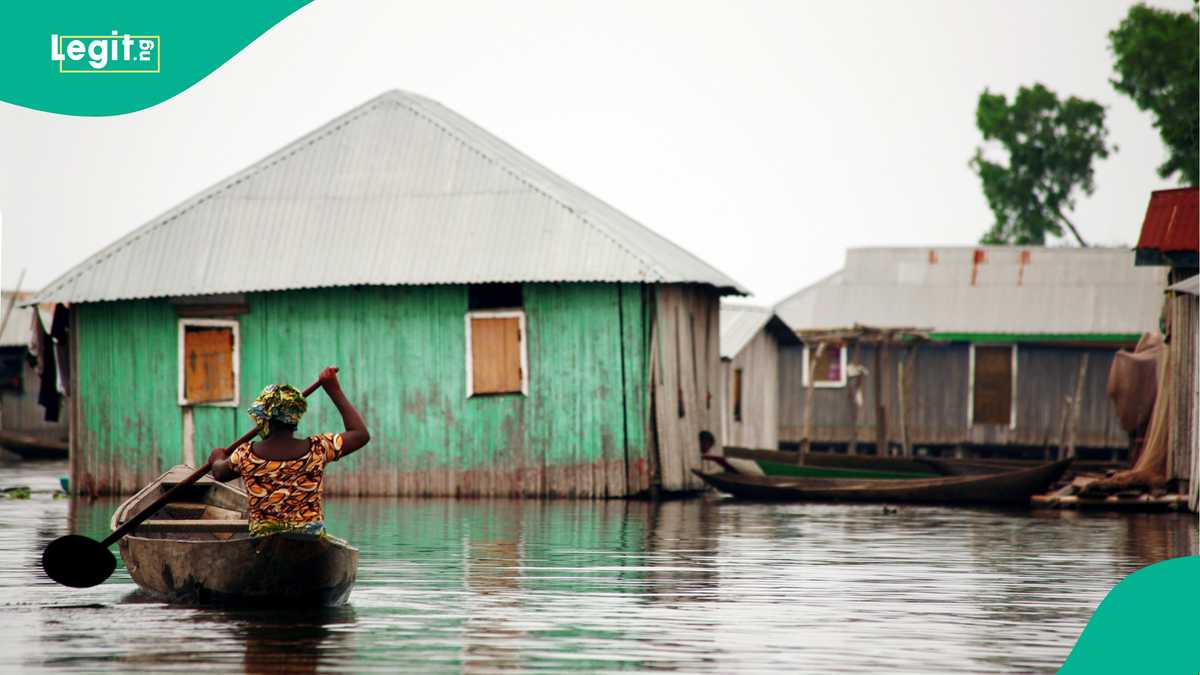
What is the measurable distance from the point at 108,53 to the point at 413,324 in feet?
29.3

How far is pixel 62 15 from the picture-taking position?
16.8 m

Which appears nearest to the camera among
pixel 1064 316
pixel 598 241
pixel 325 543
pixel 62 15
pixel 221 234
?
pixel 325 543

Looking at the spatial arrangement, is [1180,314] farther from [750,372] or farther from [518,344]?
[750,372]

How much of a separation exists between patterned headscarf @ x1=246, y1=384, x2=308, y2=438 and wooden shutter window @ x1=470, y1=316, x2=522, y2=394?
41.6 feet

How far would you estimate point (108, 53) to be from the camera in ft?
54.5

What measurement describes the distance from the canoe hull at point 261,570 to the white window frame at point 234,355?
42.1 feet

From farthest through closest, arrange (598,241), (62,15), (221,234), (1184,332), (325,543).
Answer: (221,234) → (598,241) → (1184,332) → (62,15) → (325,543)

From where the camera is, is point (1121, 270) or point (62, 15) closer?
point (62, 15)

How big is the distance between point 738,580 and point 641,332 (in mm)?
10002

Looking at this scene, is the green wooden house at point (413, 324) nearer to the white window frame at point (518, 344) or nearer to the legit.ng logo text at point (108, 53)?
the white window frame at point (518, 344)

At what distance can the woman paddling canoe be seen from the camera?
1189cm

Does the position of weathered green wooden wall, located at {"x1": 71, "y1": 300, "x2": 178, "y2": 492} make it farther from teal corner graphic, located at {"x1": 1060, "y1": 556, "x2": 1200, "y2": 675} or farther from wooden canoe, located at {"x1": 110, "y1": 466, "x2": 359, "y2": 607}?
teal corner graphic, located at {"x1": 1060, "y1": 556, "x2": 1200, "y2": 675}

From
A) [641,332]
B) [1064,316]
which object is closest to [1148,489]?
[641,332]

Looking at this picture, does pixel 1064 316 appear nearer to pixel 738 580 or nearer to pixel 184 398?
pixel 184 398
